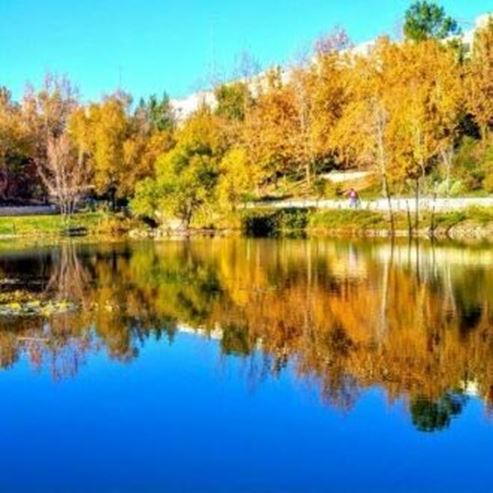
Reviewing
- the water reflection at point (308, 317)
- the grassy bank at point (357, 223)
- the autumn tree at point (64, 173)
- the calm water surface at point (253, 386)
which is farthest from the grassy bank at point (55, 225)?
the calm water surface at point (253, 386)

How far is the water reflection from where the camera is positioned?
58.7 ft

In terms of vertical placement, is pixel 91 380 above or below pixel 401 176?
below

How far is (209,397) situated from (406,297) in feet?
42.9

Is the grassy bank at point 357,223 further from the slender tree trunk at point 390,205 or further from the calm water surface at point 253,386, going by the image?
the calm water surface at point 253,386

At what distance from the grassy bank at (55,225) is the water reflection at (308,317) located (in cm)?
2644

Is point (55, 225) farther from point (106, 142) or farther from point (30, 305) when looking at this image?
point (30, 305)

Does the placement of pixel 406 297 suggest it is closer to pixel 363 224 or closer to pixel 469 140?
pixel 363 224

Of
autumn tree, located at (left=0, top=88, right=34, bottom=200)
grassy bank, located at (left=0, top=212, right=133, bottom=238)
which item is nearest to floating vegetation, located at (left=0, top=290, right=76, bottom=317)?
grassy bank, located at (left=0, top=212, right=133, bottom=238)

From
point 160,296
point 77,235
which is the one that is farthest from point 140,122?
point 160,296

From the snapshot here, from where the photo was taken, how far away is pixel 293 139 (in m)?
77.3

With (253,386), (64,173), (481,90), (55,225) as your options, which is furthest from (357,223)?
(253,386)

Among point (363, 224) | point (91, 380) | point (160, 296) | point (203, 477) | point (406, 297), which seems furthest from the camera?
point (363, 224)

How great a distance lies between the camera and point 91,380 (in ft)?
60.4

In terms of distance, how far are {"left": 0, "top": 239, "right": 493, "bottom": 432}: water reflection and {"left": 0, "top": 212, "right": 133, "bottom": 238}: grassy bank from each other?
26.4m
